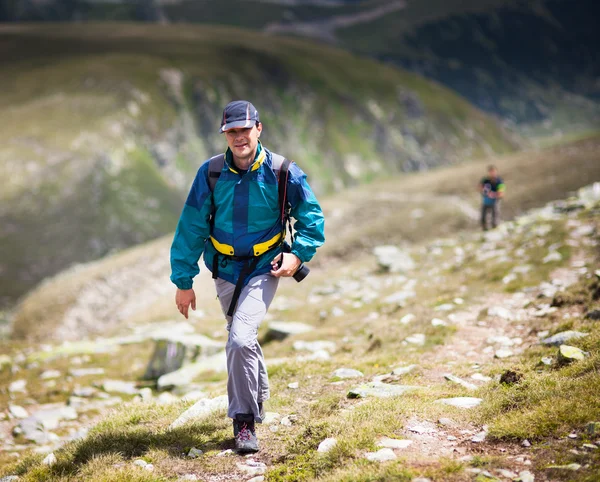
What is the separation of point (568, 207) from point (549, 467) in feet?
76.5

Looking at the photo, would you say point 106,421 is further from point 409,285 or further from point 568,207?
point 568,207

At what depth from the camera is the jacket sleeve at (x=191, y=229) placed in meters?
7.30

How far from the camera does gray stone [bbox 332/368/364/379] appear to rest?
976 centimetres

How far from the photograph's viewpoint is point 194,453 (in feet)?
22.9

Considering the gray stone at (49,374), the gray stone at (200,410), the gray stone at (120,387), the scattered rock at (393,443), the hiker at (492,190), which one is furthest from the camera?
the hiker at (492,190)

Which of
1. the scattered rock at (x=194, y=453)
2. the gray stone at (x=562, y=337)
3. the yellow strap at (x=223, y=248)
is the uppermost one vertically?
the yellow strap at (x=223, y=248)

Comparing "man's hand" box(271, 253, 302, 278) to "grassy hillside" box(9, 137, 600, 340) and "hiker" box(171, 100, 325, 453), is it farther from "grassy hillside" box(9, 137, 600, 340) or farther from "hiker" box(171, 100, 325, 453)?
"grassy hillside" box(9, 137, 600, 340)

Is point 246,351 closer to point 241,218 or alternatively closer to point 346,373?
point 241,218

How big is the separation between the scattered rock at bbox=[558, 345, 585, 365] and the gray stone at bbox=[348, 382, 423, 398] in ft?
7.55

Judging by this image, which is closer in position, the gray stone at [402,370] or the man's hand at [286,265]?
the man's hand at [286,265]

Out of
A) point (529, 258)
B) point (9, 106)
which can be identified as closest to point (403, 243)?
point (529, 258)

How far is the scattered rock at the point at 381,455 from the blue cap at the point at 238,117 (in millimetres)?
4499

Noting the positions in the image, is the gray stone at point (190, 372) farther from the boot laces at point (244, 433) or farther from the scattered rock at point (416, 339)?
the boot laces at point (244, 433)

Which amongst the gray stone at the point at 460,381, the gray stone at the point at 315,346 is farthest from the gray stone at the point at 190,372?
the gray stone at the point at 460,381
